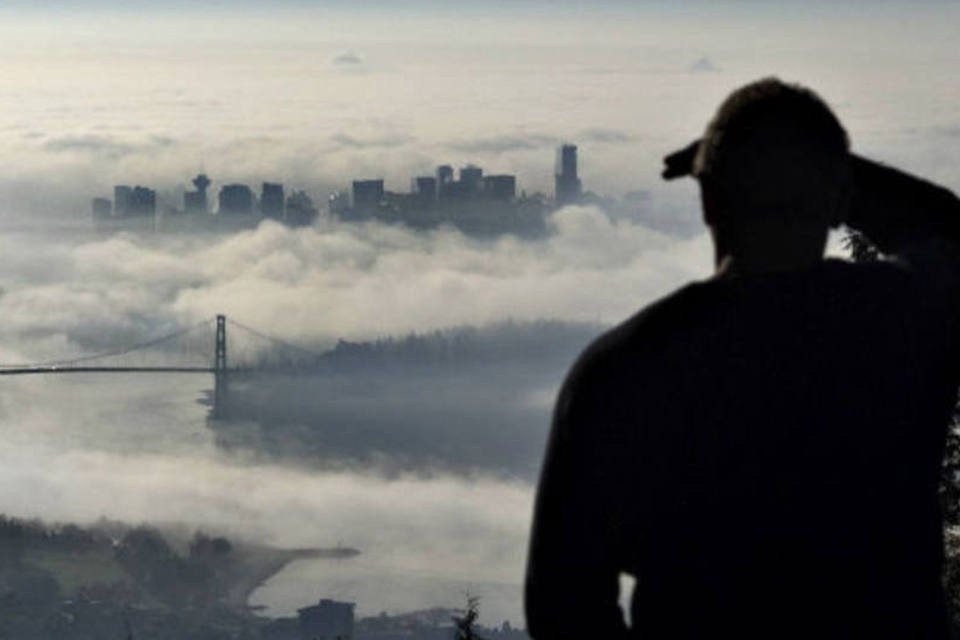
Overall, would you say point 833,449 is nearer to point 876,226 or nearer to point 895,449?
point 895,449

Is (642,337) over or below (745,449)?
over

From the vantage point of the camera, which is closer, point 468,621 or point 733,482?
point 733,482

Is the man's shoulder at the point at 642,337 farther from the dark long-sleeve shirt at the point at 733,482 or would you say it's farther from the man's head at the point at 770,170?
the man's head at the point at 770,170

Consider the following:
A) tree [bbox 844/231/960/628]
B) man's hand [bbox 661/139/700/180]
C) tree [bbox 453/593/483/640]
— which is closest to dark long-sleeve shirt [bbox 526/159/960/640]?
man's hand [bbox 661/139/700/180]

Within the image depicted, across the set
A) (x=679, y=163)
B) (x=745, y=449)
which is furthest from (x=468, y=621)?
(x=745, y=449)

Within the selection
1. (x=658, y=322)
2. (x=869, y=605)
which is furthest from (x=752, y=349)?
(x=869, y=605)

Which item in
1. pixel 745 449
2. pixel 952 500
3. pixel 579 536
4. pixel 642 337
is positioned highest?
pixel 642 337

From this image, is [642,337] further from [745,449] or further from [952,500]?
[952,500]

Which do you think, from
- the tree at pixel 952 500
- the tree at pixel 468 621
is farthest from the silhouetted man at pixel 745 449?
the tree at pixel 952 500
